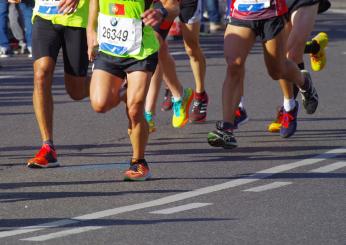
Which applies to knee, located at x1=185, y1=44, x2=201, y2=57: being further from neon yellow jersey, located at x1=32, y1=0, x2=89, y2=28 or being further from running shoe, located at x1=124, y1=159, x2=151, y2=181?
running shoe, located at x1=124, y1=159, x2=151, y2=181

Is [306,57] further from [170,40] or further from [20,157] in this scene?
[20,157]

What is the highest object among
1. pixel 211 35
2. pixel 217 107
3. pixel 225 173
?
pixel 225 173

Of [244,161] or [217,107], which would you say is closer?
[244,161]

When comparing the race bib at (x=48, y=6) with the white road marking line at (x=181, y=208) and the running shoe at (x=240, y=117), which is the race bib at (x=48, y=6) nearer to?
the white road marking line at (x=181, y=208)

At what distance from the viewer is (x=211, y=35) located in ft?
80.5

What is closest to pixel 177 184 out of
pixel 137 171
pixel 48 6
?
pixel 137 171

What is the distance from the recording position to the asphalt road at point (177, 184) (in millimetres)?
8195

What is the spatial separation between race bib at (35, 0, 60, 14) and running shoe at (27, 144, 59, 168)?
3.38 feet

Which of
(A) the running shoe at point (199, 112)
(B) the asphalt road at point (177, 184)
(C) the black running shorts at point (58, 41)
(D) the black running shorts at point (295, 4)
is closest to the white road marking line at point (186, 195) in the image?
(B) the asphalt road at point (177, 184)

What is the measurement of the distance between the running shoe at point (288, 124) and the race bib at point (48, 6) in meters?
2.66

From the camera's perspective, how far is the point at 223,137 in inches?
446

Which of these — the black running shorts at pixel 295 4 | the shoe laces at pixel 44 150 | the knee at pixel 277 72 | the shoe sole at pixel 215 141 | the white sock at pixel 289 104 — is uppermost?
the black running shorts at pixel 295 4

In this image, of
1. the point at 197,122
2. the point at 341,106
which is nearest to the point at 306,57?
the point at 341,106

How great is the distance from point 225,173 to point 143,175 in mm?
703
